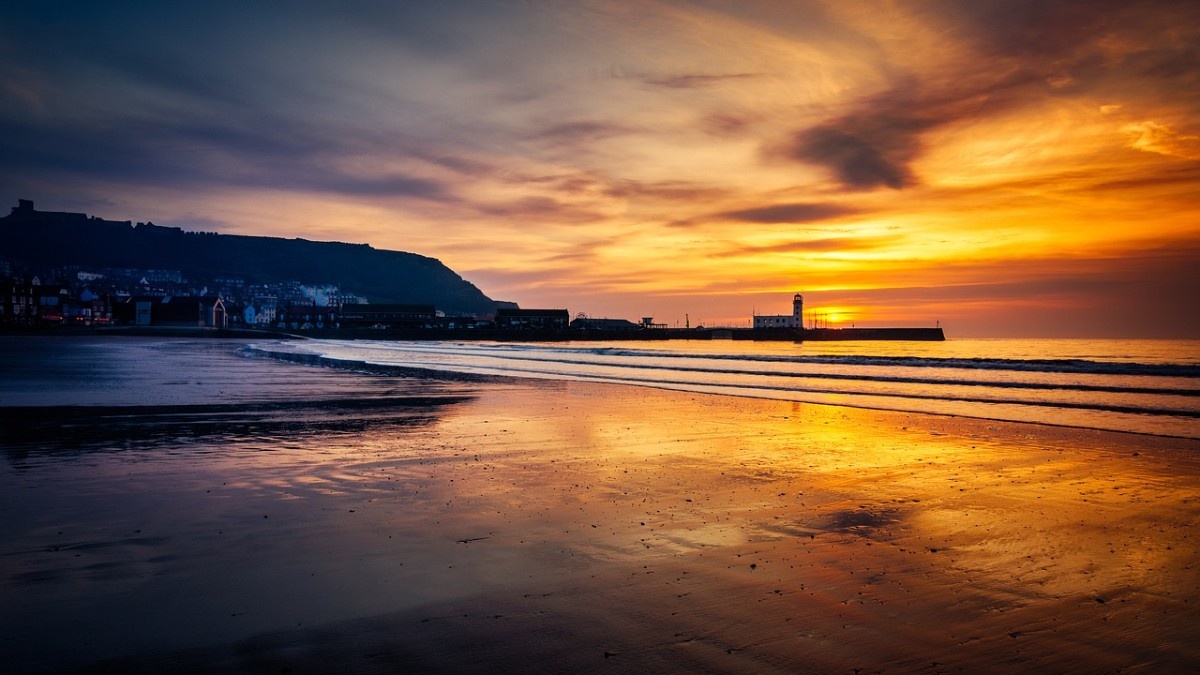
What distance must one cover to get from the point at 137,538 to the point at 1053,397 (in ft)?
97.1

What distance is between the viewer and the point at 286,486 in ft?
32.0

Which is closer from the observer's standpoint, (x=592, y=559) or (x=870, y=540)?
(x=592, y=559)

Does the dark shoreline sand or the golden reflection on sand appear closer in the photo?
the dark shoreline sand

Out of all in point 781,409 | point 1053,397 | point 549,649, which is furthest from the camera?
point 1053,397

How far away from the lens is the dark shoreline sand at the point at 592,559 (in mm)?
4633

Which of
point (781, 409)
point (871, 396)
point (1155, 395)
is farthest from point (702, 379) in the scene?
point (1155, 395)

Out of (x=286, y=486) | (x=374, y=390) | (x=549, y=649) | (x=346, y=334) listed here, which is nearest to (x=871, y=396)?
(x=374, y=390)

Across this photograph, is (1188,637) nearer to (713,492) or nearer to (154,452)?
(713,492)

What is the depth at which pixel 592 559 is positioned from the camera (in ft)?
21.6

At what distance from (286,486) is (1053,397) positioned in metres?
27.6

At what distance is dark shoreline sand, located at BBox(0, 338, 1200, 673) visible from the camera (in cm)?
463

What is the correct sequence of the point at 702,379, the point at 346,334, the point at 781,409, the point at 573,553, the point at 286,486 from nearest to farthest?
the point at 573,553 → the point at 286,486 → the point at 781,409 → the point at 702,379 → the point at 346,334

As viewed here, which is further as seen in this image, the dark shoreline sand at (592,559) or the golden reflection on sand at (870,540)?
the golden reflection on sand at (870,540)

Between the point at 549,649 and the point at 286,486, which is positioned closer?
the point at 549,649
